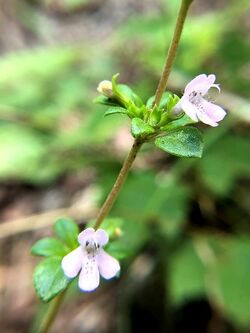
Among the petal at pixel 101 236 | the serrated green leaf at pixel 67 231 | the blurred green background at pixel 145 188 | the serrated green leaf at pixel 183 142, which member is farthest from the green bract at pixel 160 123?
the blurred green background at pixel 145 188

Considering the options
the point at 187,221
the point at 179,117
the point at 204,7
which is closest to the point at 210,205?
the point at 187,221

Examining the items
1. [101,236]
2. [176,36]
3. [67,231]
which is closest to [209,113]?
[176,36]

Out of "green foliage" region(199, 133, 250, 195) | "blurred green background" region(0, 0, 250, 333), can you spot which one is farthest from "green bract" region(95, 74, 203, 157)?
→ "green foliage" region(199, 133, 250, 195)

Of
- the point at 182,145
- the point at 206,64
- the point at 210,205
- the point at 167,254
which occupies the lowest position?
the point at 167,254

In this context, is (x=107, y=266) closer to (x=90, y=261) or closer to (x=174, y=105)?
(x=90, y=261)

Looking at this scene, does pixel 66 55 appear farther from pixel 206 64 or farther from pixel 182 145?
pixel 182 145

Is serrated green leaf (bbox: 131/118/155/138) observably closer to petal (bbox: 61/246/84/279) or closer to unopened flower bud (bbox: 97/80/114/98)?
unopened flower bud (bbox: 97/80/114/98)
